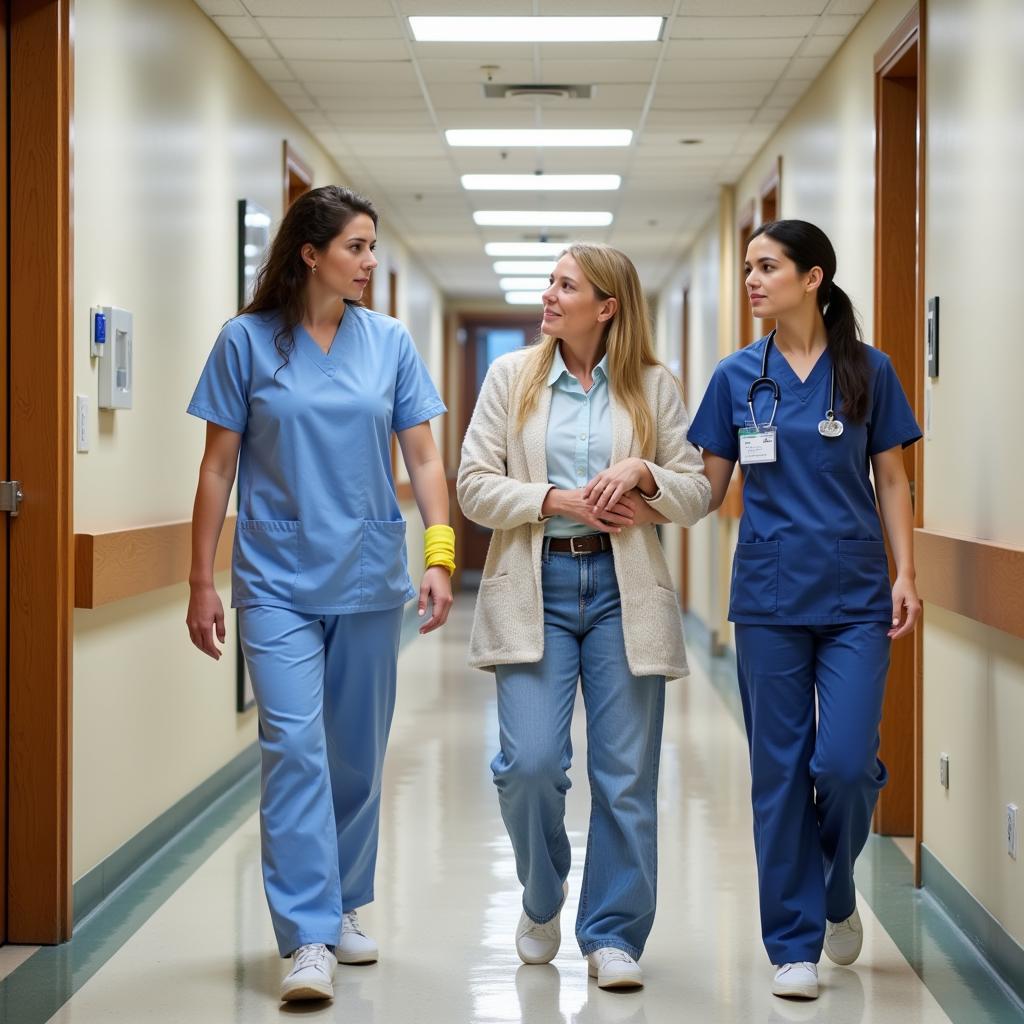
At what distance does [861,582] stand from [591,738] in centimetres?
63

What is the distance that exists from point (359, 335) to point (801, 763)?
4.24ft

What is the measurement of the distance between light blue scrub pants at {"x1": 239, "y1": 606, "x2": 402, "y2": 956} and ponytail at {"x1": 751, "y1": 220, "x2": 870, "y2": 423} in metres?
1.06

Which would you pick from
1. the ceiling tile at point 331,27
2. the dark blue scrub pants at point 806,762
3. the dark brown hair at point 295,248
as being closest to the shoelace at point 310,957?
the dark blue scrub pants at point 806,762

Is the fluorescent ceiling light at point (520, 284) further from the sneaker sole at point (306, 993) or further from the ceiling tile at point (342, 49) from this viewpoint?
the sneaker sole at point (306, 993)

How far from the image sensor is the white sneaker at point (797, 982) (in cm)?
298

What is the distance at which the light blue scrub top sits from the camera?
9.86ft

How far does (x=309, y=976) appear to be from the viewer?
9.43 feet

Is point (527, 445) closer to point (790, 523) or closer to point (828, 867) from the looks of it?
point (790, 523)

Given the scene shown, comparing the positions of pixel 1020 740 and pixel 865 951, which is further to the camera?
pixel 865 951

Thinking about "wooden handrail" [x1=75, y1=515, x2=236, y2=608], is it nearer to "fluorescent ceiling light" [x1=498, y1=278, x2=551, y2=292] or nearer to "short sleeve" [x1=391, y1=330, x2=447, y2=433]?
"short sleeve" [x1=391, y1=330, x2=447, y2=433]

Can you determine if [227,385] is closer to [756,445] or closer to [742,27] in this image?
[756,445]

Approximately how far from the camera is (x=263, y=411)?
9.98 feet

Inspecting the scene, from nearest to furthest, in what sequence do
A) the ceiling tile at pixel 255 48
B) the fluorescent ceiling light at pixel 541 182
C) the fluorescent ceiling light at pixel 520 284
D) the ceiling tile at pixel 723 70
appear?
the ceiling tile at pixel 255 48 → the ceiling tile at pixel 723 70 → the fluorescent ceiling light at pixel 541 182 → the fluorescent ceiling light at pixel 520 284

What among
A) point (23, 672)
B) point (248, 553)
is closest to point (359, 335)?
point (248, 553)
